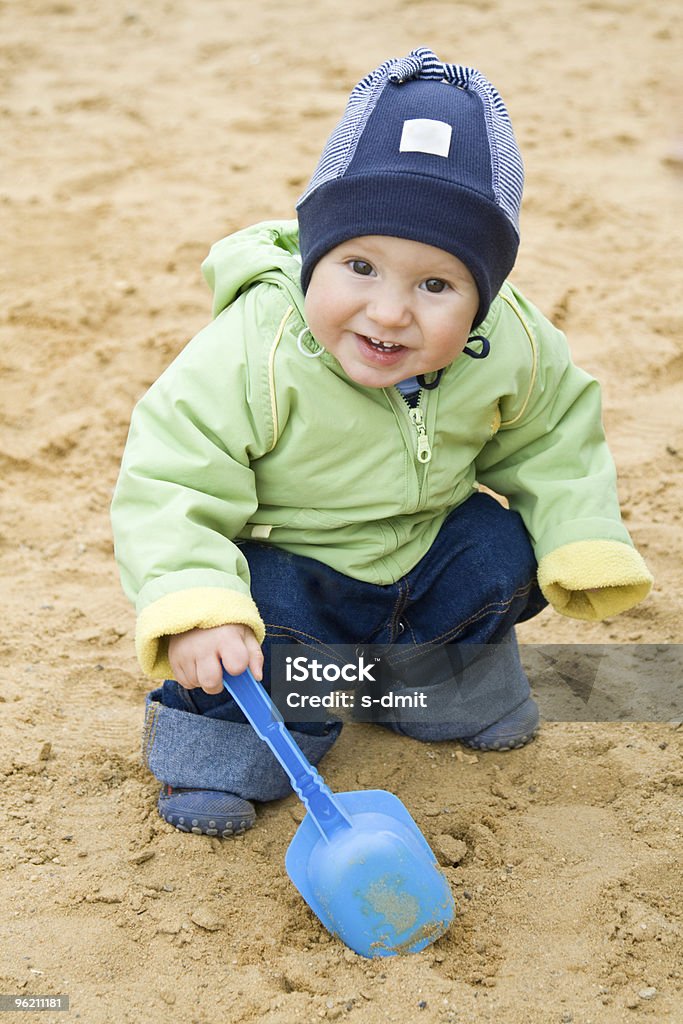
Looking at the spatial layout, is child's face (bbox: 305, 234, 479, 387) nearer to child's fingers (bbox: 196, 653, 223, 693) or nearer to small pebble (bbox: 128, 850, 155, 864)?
child's fingers (bbox: 196, 653, 223, 693)

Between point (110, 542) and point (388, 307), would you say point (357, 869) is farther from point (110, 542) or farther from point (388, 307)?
point (110, 542)

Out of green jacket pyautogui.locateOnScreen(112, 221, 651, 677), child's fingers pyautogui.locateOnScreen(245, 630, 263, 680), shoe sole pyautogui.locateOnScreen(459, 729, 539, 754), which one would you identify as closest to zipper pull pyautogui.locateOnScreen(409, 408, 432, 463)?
green jacket pyautogui.locateOnScreen(112, 221, 651, 677)

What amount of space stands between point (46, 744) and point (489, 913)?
67 centimetres

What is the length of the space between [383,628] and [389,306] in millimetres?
536

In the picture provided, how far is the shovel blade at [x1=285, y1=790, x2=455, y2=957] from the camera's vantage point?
1.42m

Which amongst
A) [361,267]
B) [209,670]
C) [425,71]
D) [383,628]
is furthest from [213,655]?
[425,71]

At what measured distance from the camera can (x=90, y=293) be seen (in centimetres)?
301

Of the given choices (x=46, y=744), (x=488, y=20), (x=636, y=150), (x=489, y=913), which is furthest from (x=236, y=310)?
(x=488, y=20)

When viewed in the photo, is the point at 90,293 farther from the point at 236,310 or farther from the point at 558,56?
the point at 558,56

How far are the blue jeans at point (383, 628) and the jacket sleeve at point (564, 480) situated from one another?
0.19 feet

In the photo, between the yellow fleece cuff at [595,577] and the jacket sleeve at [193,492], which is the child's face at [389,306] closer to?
the jacket sleeve at [193,492]

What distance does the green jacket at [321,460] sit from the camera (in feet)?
4.92

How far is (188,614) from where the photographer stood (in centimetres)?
142

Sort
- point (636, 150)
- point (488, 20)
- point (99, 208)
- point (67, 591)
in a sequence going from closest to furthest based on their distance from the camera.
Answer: point (67, 591) → point (99, 208) → point (636, 150) → point (488, 20)
